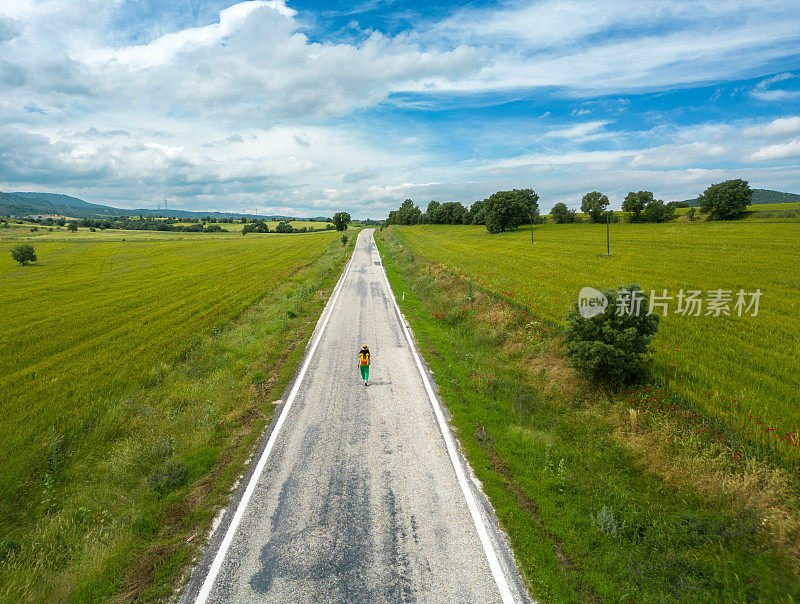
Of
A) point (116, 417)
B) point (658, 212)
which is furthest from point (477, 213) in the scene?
point (116, 417)

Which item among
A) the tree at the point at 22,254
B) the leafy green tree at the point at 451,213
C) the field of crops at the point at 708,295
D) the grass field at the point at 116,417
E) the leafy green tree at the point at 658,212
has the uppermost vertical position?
the leafy green tree at the point at 451,213

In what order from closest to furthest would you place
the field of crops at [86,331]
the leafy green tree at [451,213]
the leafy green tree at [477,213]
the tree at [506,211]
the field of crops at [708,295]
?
the field of crops at [708,295] < the field of crops at [86,331] < the tree at [506,211] < the leafy green tree at [477,213] < the leafy green tree at [451,213]

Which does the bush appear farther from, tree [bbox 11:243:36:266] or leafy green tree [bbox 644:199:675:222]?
leafy green tree [bbox 644:199:675:222]

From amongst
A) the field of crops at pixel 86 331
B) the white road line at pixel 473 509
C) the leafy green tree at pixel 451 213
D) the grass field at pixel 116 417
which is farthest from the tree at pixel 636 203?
the white road line at pixel 473 509

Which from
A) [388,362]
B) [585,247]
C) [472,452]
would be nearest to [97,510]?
[472,452]

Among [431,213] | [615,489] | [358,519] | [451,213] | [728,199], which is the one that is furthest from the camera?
[431,213]

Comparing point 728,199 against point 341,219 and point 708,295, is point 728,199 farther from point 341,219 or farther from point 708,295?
point 341,219

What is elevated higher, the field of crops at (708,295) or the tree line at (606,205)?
the tree line at (606,205)

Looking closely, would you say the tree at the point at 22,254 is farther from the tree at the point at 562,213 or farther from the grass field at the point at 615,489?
the tree at the point at 562,213
